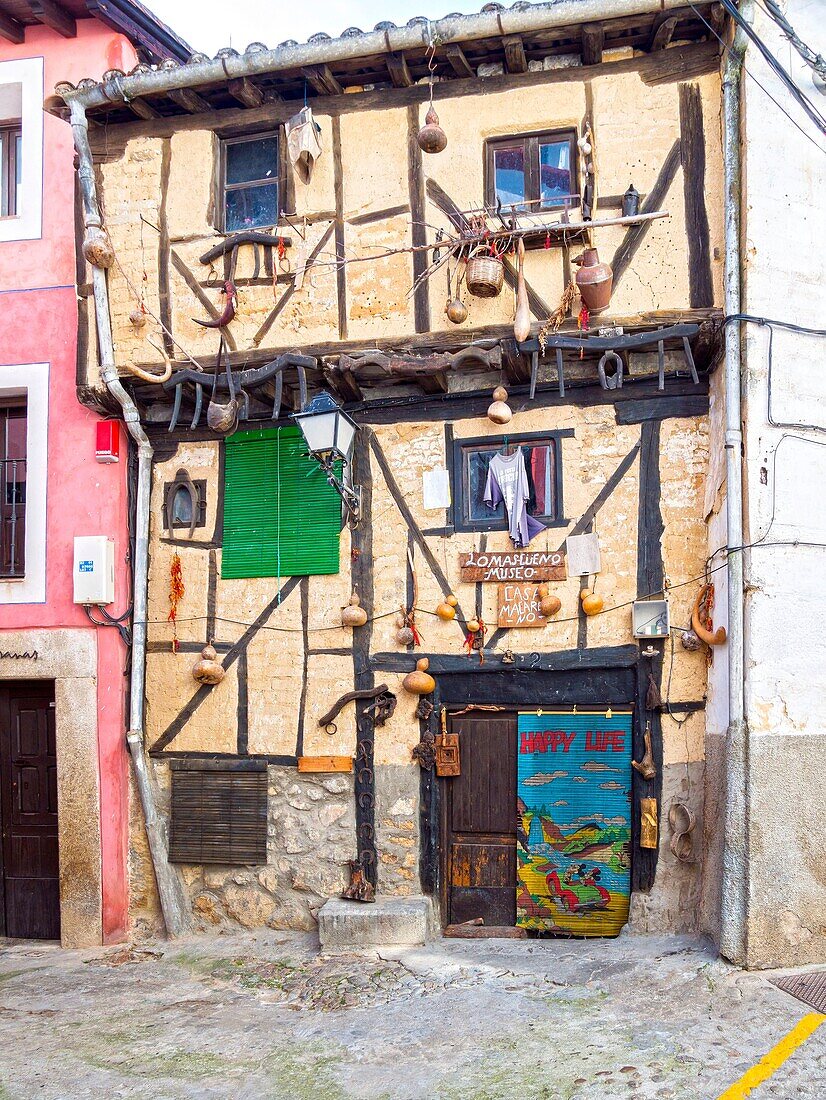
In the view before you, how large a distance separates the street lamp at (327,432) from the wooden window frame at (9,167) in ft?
11.4

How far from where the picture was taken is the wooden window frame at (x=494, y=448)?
712 centimetres

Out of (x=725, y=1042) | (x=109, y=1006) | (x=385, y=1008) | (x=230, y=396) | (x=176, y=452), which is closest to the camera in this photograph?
(x=725, y=1042)

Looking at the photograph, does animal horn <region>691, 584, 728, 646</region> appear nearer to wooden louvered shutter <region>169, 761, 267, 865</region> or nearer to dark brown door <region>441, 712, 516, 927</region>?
dark brown door <region>441, 712, 516, 927</region>

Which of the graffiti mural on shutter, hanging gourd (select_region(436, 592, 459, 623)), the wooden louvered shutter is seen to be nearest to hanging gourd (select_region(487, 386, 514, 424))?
hanging gourd (select_region(436, 592, 459, 623))

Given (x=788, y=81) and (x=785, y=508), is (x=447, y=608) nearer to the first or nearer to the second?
(x=785, y=508)

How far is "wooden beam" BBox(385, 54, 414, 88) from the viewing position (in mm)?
7047

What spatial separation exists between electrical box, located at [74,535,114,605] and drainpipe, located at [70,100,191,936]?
0.69ft

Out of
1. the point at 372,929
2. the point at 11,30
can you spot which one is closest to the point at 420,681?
the point at 372,929

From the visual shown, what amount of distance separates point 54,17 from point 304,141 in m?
2.54

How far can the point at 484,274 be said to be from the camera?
22.2ft

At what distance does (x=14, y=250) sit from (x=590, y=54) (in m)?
4.80

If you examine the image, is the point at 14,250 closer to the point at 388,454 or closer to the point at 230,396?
the point at 230,396

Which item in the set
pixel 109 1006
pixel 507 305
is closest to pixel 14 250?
pixel 507 305

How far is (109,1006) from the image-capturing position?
6.33 metres
